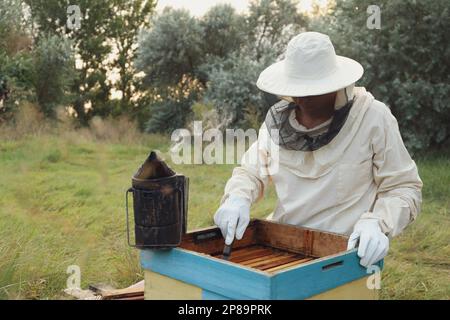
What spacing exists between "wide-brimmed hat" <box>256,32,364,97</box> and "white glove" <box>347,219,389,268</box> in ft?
1.69

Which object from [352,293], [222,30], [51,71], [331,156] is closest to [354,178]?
[331,156]

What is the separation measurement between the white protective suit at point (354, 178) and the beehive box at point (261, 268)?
0.15 metres

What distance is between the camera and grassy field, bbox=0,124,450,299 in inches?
139

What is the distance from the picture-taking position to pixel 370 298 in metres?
2.04

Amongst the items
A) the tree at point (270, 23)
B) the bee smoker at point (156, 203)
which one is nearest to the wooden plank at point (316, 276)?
the bee smoker at point (156, 203)

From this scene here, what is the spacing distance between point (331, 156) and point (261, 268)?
1.77 feet

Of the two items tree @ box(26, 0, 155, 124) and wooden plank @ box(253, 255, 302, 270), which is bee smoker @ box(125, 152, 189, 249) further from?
tree @ box(26, 0, 155, 124)

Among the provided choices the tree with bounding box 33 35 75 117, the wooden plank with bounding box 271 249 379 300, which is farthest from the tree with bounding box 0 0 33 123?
the wooden plank with bounding box 271 249 379 300

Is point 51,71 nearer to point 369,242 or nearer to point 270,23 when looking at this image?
point 270,23

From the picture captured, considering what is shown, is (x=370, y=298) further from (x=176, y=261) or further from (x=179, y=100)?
(x=179, y=100)

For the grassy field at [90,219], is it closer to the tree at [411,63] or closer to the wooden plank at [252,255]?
the tree at [411,63]

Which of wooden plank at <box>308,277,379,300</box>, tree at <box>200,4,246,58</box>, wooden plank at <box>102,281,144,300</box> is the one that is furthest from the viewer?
tree at <box>200,4,246,58</box>

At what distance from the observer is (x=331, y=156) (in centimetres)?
232

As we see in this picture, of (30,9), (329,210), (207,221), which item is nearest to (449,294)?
(329,210)
